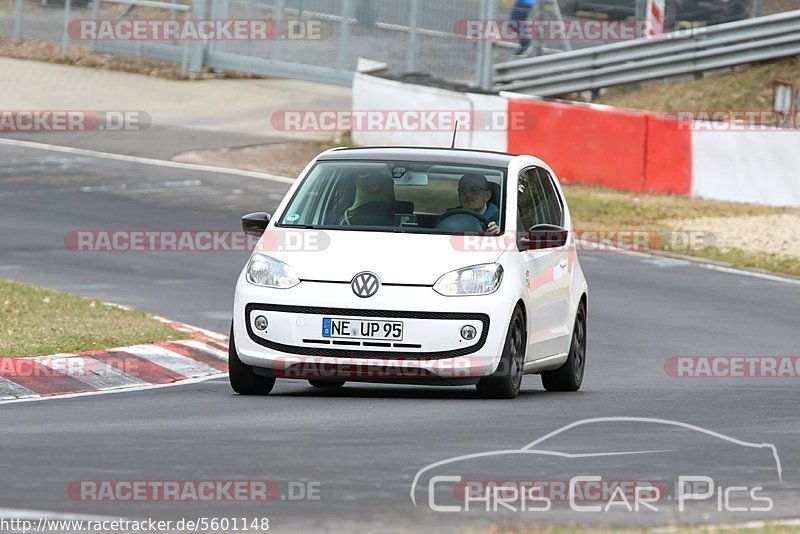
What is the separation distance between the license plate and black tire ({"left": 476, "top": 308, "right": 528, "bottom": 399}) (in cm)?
66

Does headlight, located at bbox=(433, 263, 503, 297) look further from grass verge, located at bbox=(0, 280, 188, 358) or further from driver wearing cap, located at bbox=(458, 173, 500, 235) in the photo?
grass verge, located at bbox=(0, 280, 188, 358)

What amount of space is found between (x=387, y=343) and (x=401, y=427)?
1146 mm

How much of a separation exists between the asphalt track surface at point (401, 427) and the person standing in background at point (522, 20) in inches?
494

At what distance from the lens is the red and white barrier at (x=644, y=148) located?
25.3 m

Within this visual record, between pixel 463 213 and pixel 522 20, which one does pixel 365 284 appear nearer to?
pixel 463 213

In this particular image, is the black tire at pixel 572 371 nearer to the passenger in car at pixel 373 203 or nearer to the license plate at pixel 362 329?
the passenger in car at pixel 373 203

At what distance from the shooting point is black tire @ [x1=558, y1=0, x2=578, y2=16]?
99.6 ft

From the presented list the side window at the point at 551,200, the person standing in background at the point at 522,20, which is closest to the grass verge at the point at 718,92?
the person standing in background at the point at 522,20

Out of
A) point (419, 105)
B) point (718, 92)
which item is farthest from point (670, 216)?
point (718, 92)

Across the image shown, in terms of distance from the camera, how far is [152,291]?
1706cm

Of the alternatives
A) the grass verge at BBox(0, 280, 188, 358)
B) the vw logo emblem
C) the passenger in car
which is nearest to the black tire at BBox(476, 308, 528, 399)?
the vw logo emblem

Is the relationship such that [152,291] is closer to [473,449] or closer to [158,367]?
[158,367]

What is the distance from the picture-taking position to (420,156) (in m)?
11.1

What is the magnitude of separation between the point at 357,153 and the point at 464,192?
0.78 meters
